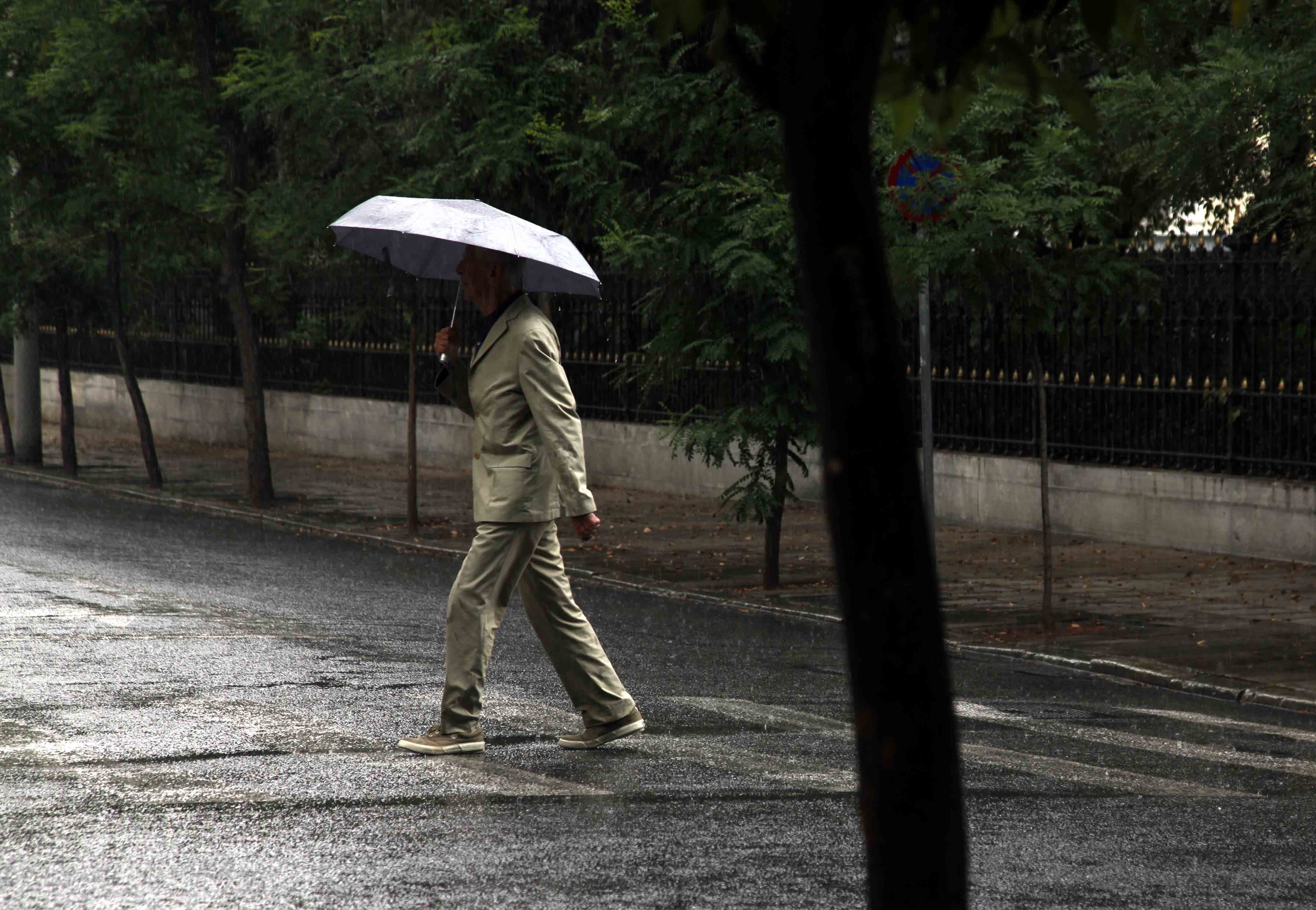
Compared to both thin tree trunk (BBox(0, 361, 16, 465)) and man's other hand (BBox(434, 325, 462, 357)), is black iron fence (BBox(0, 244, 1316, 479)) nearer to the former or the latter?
man's other hand (BBox(434, 325, 462, 357))

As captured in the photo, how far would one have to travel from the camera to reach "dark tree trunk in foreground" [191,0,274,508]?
20297 millimetres

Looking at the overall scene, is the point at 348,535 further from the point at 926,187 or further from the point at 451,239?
the point at 451,239

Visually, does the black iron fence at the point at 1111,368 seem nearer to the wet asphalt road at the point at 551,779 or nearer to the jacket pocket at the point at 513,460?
the wet asphalt road at the point at 551,779

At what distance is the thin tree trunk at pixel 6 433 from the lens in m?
25.2

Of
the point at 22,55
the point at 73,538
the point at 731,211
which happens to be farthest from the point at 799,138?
the point at 22,55

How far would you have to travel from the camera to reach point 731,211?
527 inches

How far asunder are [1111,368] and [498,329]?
33.1 ft

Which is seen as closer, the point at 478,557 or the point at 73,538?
the point at 478,557

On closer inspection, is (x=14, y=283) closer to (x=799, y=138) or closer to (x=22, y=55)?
(x=22, y=55)

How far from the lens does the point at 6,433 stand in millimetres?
25344

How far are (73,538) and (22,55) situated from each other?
8.06 metres

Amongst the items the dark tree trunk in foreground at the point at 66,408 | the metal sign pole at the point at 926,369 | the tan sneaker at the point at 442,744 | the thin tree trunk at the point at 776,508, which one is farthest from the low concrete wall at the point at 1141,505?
the dark tree trunk in foreground at the point at 66,408

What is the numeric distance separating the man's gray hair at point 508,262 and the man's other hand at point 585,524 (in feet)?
3.43

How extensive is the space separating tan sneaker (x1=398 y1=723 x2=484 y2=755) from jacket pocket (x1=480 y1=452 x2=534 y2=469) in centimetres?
105
